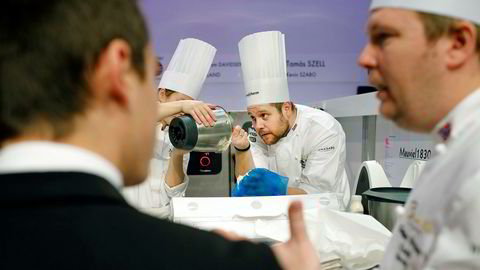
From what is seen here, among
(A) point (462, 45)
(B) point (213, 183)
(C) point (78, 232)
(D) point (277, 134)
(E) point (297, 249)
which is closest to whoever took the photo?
(C) point (78, 232)

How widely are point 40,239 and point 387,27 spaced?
633 millimetres

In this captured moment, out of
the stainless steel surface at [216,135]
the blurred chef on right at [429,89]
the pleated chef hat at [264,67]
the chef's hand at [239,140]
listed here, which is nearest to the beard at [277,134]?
the pleated chef hat at [264,67]

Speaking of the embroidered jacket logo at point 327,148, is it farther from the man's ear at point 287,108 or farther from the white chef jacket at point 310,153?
the man's ear at point 287,108

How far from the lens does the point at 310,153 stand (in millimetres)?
2459

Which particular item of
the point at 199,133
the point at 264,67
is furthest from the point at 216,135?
the point at 264,67

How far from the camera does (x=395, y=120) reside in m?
0.82

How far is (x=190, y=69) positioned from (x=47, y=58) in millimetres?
1976

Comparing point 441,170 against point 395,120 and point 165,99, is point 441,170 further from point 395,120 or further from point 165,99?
point 165,99

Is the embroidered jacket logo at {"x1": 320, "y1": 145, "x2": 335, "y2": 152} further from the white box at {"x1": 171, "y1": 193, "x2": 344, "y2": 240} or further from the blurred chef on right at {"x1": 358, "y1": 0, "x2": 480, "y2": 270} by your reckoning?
the blurred chef on right at {"x1": 358, "y1": 0, "x2": 480, "y2": 270}

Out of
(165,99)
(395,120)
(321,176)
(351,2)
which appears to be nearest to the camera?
(395,120)

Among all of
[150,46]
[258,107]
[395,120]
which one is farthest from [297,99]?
[150,46]

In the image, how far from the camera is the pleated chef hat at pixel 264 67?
90.5 inches

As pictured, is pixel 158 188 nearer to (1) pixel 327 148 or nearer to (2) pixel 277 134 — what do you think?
(2) pixel 277 134

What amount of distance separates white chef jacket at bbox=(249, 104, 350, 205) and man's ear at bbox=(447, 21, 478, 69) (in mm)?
1497
